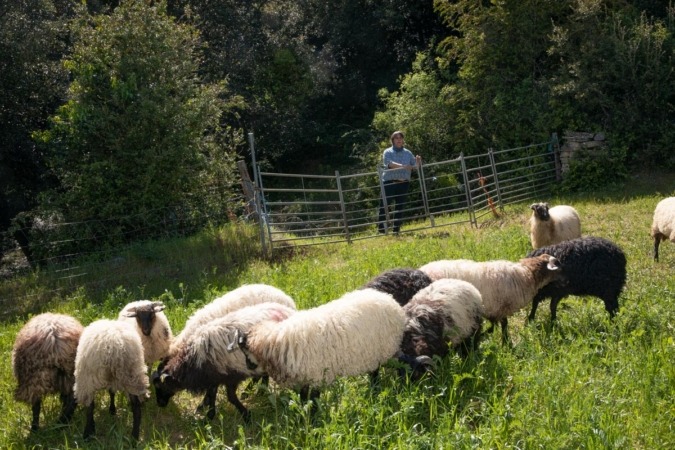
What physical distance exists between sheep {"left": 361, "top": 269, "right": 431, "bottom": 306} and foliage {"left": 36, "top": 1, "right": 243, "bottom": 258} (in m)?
6.17

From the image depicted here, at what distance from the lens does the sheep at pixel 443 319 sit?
545 centimetres

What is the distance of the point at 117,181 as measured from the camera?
39.3 feet

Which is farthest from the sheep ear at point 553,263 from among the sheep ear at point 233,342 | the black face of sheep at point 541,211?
the sheep ear at point 233,342

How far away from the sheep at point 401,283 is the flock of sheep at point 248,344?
0.01m

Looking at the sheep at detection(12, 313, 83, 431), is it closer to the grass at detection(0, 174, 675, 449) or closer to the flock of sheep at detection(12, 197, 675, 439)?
the flock of sheep at detection(12, 197, 675, 439)

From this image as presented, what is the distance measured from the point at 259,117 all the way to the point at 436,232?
1225 cm

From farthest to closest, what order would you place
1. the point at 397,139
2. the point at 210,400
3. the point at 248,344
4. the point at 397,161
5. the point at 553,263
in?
the point at 397,161 < the point at 397,139 < the point at 553,263 < the point at 210,400 < the point at 248,344

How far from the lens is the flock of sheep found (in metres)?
5.08

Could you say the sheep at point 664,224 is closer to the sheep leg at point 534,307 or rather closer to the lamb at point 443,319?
the sheep leg at point 534,307

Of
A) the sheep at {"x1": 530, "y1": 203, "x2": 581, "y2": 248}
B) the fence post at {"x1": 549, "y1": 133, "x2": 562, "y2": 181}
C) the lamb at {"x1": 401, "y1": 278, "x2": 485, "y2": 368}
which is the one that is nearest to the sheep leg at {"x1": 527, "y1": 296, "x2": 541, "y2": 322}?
the lamb at {"x1": 401, "y1": 278, "x2": 485, "y2": 368}

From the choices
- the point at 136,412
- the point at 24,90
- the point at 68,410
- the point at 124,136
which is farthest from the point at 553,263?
the point at 24,90

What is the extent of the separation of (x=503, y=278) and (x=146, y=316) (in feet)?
11.1

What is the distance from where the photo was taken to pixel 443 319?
18.2ft

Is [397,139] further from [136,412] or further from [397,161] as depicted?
[136,412]
